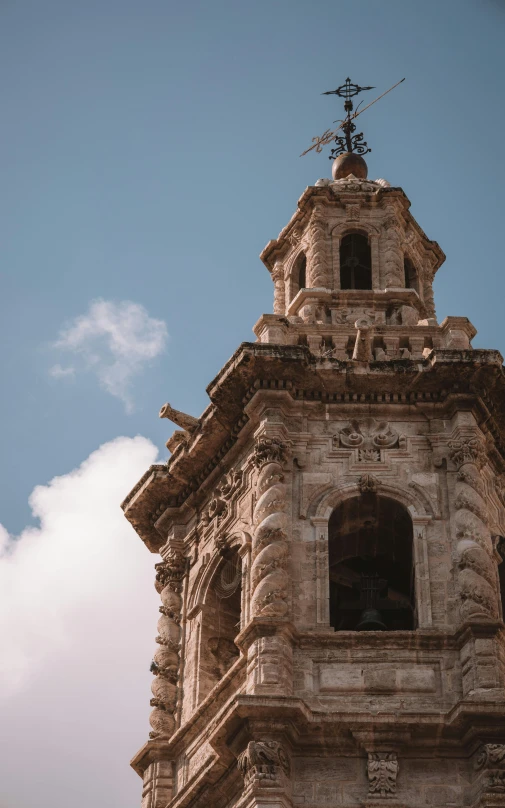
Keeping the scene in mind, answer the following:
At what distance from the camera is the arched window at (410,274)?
103 ft

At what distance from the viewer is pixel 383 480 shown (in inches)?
997

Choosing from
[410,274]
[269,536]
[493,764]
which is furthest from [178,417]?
[493,764]

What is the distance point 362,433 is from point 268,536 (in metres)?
2.43

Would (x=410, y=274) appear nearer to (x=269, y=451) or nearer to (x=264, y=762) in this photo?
(x=269, y=451)

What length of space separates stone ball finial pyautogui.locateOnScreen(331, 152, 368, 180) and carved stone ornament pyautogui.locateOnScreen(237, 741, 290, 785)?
14002 mm

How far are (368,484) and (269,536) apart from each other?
69.2 inches

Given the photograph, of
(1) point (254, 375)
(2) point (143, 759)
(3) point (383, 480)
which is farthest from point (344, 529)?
(2) point (143, 759)

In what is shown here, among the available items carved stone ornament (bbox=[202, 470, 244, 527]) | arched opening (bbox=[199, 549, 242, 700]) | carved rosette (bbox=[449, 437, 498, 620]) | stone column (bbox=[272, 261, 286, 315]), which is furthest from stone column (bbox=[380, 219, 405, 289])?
arched opening (bbox=[199, 549, 242, 700])

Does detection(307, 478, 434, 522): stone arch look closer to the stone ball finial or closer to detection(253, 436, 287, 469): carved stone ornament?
detection(253, 436, 287, 469): carved stone ornament

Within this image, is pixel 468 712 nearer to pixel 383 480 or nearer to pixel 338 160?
pixel 383 480

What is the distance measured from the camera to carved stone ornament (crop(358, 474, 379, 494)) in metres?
25.2

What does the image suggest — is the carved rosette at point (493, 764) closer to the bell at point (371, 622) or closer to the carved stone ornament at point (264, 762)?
the carved stone ornament at point (264, 762)

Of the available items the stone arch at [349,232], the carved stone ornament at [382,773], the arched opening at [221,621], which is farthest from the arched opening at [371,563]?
the stone arch at [349,232]

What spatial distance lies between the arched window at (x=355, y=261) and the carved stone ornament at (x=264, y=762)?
1118cm
